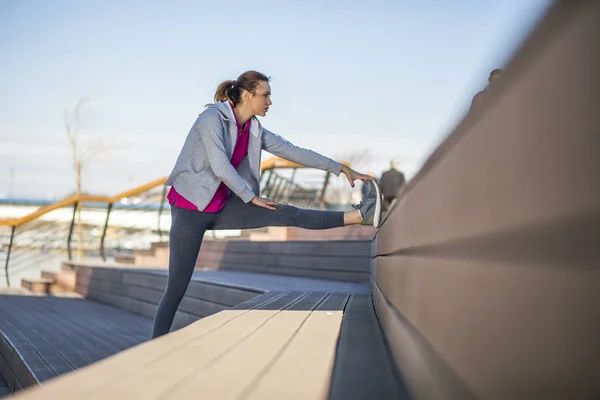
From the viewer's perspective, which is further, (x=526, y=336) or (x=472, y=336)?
(x=472, y=336)

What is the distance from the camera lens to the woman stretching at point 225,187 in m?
3.35

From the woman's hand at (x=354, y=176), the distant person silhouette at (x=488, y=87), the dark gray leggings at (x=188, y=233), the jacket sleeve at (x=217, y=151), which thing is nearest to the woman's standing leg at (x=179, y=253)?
the dark gray leggings at (x=188, y=233)

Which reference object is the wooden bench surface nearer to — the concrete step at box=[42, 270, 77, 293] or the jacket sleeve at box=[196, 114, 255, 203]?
the jacket sleeve at box=[196, 114, 255, 203]

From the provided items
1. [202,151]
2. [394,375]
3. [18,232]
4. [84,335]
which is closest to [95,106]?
[18,232]

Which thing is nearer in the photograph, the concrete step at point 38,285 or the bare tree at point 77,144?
the concrete step at point 38,285

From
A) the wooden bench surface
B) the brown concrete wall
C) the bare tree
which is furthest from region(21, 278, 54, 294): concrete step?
the brown concrete wall

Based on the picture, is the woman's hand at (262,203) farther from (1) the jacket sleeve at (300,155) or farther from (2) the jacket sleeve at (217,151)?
(1) the jacket sleeve at (300,155)

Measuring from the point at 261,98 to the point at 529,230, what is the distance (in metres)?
2.86

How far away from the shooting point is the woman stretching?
11.0 feet

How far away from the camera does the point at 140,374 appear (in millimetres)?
1593

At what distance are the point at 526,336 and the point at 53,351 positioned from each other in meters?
4.05

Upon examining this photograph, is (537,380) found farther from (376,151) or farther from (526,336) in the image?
(376,151)

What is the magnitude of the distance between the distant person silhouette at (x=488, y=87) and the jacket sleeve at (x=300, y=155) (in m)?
Result: 2.72

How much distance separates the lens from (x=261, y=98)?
11.6 ft
